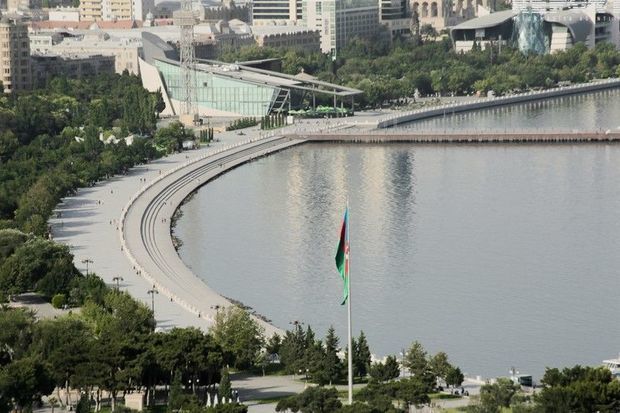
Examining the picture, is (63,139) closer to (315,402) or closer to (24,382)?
(24,382)

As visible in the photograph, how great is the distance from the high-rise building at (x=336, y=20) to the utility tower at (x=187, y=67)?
17.4 meters

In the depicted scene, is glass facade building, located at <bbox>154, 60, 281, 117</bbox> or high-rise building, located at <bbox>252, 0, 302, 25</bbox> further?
high-rise building, located at <bbox>252, 0, 302, 25</bbox>

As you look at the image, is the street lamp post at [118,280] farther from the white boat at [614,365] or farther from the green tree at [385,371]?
the white boat at [614,365]

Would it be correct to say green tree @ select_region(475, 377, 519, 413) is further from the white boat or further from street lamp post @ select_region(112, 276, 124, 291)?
street lamp post @ select_region(112, 276, 124, 291)

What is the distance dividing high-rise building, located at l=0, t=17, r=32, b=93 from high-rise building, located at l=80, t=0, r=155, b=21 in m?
21.5

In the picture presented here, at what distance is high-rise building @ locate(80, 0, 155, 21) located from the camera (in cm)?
8162

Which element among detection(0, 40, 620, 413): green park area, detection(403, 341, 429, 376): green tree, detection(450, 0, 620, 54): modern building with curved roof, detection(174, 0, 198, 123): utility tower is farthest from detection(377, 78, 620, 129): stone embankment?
detection(403, 341, 429, 376): green tree

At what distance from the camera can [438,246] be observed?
111ft

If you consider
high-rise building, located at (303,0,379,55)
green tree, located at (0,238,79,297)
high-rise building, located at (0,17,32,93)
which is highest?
high-rise building, located at (303,0,379,55)

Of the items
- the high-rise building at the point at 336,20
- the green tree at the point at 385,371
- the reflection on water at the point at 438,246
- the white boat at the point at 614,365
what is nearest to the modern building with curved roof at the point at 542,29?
the high-rise building at the point at 336,20

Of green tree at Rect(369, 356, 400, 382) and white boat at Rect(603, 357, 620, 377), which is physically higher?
green tree at Rect(369, 356, 400, 382)

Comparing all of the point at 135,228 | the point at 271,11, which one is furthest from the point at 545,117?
the point at 271,11

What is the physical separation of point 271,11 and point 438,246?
46746 mm

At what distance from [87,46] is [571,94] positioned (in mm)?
16499
